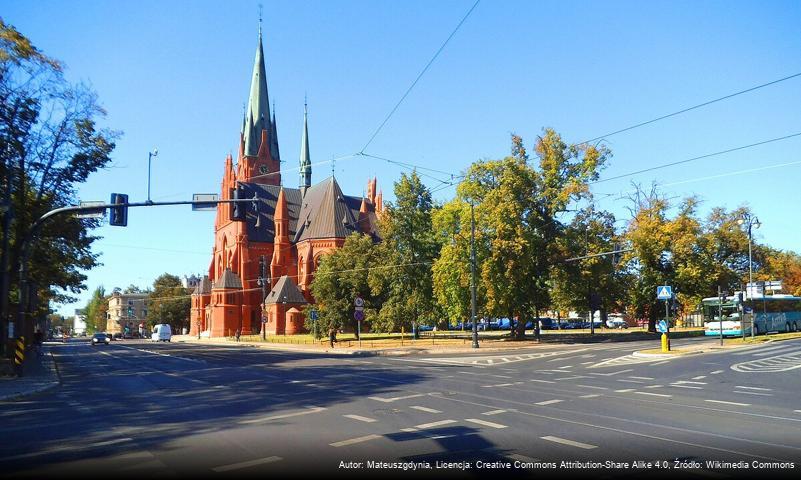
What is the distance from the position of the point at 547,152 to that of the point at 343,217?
43.8m

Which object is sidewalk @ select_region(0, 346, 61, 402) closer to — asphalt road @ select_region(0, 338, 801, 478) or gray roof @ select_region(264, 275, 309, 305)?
asphalt road @ select_region(0, 338, 801, 478)

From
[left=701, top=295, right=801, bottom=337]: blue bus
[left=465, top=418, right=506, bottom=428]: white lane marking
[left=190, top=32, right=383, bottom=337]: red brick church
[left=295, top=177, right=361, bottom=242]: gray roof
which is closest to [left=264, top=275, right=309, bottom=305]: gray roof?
[left=190, top=32, right=383, bottom=337]: red brick church

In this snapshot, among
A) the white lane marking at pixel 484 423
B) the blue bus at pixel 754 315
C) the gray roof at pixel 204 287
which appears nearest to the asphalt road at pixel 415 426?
the white lane marking at pixel 484 423

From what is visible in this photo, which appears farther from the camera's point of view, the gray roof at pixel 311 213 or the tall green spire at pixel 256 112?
the tall green spire at pixel 256 112

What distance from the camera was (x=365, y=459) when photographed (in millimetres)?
7449

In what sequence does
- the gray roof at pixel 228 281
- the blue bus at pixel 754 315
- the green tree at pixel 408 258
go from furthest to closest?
1. the gray roof at pixel 228 281
2. the green tree at pixel 408 258
3. the blue bus at pixel 754 315

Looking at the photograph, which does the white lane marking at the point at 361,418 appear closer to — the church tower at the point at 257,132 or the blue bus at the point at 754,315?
the blue bus at the point at 754,315

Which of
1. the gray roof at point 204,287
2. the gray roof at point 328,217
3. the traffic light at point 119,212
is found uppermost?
the gray roof at point 328,217

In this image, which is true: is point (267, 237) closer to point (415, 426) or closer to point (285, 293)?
point (285, 293)

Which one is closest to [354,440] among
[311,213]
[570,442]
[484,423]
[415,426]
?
[415,426]

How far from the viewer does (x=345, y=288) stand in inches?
2304

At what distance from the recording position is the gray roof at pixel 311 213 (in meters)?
83.0

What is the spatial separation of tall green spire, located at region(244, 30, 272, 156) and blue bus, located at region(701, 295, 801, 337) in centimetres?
7360

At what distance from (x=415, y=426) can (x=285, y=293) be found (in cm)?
6984
